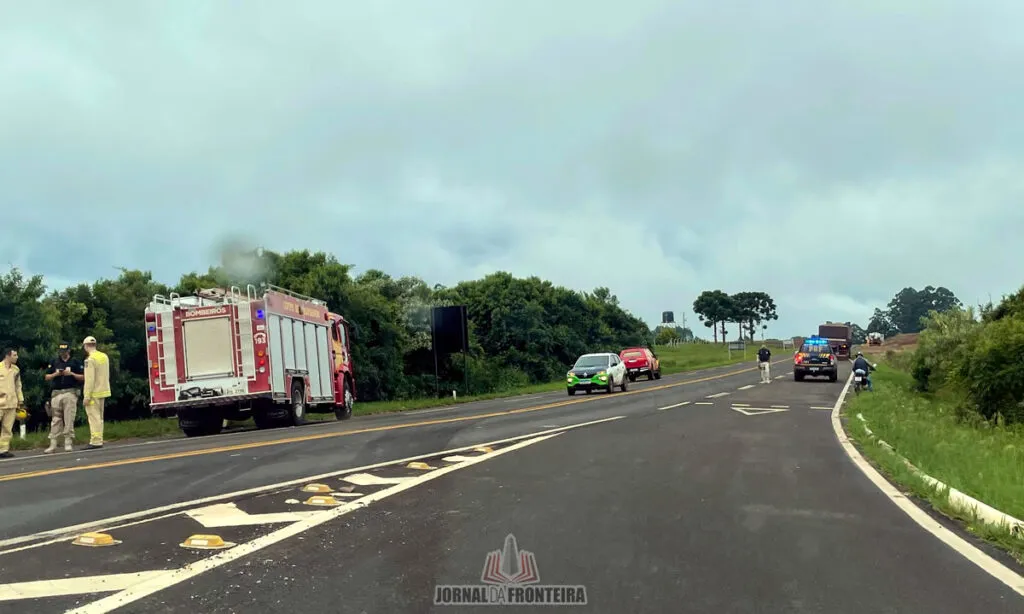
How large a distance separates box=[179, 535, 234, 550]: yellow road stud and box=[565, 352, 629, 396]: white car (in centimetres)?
2588

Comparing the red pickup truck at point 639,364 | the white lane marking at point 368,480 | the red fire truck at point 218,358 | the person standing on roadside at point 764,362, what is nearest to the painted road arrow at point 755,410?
the red fire truck at point 218,358

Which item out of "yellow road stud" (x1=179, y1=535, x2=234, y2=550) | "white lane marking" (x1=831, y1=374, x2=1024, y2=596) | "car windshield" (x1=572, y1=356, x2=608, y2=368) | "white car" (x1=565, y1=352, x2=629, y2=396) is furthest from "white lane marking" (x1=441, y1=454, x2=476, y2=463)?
"car windshield" (x1=572, y1=356, x2=608, y2=368)

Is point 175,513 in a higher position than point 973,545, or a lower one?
higher

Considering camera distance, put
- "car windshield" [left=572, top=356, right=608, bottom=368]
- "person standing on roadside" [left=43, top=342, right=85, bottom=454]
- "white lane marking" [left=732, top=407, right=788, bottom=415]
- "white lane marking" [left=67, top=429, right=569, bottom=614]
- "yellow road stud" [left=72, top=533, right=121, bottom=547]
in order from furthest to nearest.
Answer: "car windshield" [left=572, top=356, right=608, bottom=368]
"white lane marking" [left=732, top=407, right=788, bottom=415]
"person standing on roadside" [left=43, top=342, right=85, bottom=454]
"yellow road stud" [left=72, top=533, right=121, bottom=547]
"white lane marking" [left=67, top=429, right=569, bottom=614]

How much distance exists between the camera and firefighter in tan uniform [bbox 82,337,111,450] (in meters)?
14.5

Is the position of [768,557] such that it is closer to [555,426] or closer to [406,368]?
[555,426]

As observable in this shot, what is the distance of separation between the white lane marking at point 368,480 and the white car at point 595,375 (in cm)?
2245

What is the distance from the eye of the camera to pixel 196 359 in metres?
19.0

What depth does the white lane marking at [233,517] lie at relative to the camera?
22.8ft

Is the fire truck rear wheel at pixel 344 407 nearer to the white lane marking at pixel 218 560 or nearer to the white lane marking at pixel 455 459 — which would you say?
the white lane marking at pixel 455 459

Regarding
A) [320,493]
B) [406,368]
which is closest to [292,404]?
[320,493]

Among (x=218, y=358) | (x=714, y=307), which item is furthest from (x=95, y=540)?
(x=714, y=307)

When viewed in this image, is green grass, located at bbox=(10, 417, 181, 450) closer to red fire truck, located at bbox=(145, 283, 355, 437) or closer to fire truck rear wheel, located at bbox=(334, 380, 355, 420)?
red fire truck, located at bbox=(145, 283, 355, 437)

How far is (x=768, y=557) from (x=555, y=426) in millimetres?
10835
